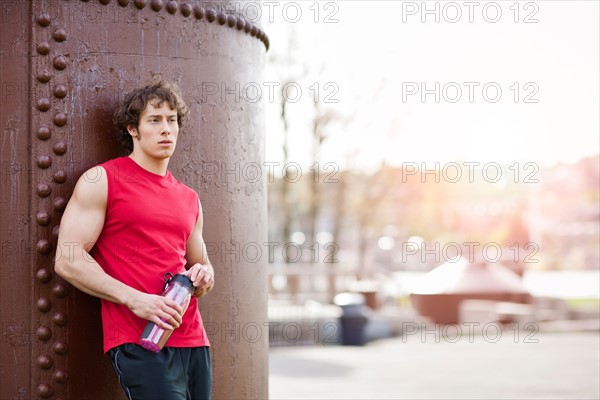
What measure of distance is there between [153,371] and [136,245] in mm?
510

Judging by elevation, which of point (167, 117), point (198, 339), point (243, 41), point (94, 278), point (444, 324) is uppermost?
point (243, 41)

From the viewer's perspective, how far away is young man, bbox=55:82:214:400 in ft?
10.5

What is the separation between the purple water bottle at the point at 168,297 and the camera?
3135 mm

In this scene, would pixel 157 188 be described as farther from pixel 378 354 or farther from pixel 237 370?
pixel 378 354

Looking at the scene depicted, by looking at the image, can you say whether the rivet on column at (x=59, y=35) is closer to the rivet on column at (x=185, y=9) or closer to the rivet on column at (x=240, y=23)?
the rivet on column at (x=185, y=9)

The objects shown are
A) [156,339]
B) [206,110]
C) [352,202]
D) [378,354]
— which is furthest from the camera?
[352,202]

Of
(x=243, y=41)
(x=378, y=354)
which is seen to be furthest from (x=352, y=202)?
(x=243, y=41)

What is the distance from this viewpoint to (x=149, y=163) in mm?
3451

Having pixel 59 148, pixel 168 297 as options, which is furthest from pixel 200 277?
pixel 59 148

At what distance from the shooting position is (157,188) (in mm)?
3414

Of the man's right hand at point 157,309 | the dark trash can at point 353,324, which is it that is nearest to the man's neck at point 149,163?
the man's right hand at point 157,309

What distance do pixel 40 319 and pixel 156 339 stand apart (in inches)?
29.2

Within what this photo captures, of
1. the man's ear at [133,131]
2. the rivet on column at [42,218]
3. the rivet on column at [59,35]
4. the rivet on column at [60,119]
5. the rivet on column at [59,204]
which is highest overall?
the rivet on column at [59,35]

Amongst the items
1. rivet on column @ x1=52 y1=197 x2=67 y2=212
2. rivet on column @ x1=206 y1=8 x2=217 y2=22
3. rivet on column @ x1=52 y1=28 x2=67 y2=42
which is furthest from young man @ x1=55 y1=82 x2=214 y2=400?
rivet on column @ x1=206 y1=8 x2=217 y2=22
